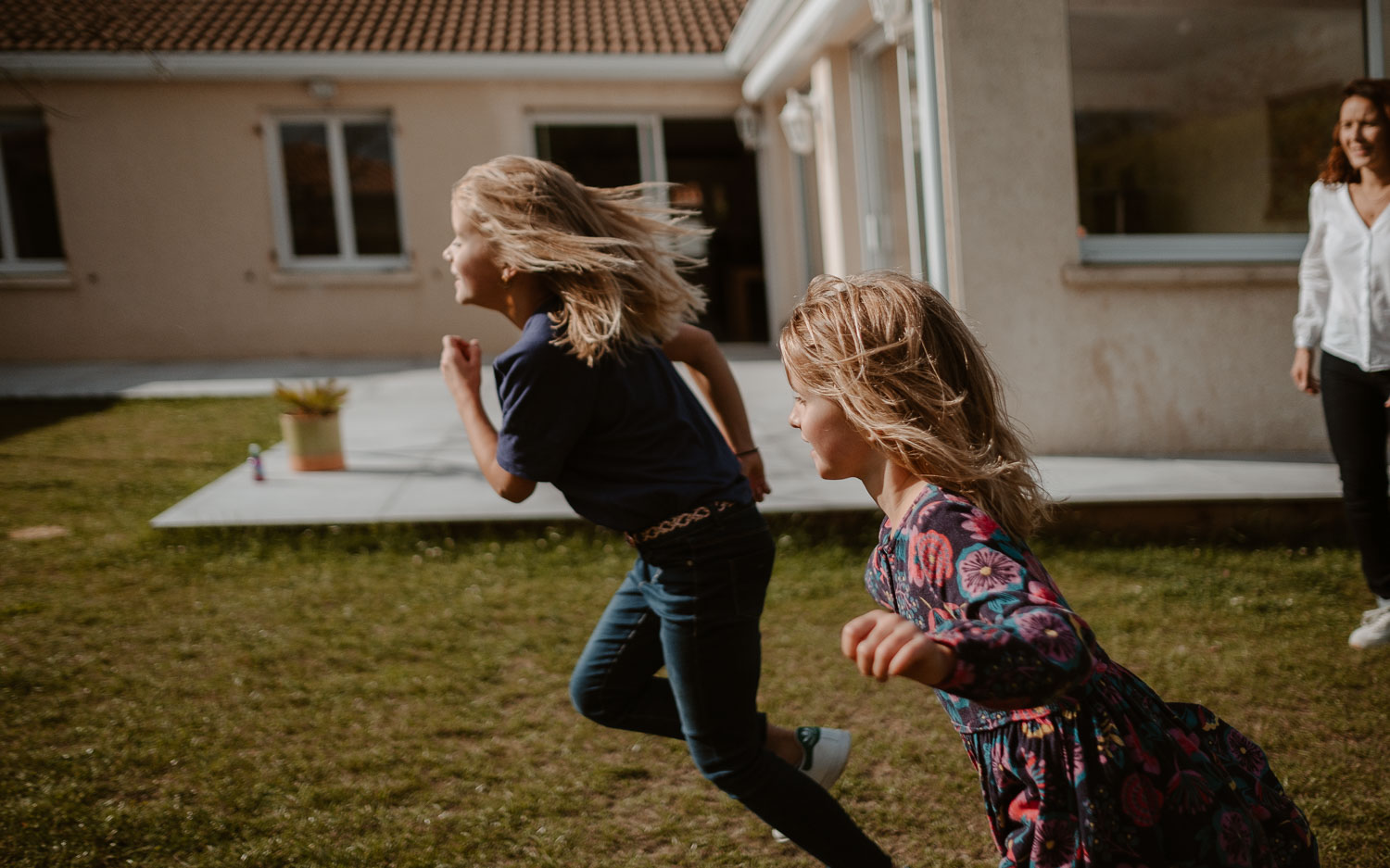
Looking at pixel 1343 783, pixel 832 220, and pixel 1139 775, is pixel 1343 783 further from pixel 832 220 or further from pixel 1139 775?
pixel 832 220

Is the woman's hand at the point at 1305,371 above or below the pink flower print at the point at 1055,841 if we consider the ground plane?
above

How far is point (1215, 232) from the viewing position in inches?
260

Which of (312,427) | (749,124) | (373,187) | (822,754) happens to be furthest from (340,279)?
(822,754)

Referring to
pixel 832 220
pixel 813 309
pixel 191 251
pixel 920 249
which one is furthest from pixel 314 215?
pixel 813 309

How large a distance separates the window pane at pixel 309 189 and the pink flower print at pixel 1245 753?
13159 mm

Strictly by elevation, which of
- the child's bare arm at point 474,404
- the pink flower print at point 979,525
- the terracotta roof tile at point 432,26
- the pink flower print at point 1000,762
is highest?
the terracotta roof tile at point 432,26

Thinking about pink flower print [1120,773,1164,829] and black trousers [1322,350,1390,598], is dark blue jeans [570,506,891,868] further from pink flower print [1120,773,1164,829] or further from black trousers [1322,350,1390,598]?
black trousers [1322,350,1390,598]

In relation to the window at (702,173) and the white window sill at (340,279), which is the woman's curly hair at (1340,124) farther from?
the white window sill at (340,279)

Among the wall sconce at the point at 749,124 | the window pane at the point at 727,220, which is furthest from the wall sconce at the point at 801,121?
the window pane at the point at 727,220

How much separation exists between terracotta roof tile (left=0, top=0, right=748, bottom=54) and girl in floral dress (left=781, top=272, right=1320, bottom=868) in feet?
39.2

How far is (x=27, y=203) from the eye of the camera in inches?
504

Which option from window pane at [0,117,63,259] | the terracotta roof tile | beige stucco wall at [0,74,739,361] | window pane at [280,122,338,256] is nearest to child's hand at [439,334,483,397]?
beige stucco wall at [0,74,739,361]

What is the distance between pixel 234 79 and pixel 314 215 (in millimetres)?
1812

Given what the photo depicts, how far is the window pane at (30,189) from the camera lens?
12586 millimetres
